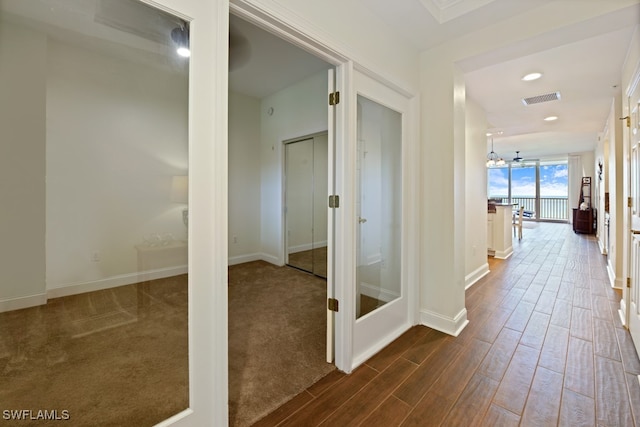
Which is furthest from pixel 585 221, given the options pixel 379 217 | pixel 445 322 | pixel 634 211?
pixel 379 217

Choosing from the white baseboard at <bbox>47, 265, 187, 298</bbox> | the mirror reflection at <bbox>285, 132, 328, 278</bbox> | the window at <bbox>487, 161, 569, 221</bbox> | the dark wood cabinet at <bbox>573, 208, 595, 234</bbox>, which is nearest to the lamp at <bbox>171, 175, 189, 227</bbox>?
the white baseboard at <bbox>47, 265, 187, 298</bbox>

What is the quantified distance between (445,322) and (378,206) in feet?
3.93

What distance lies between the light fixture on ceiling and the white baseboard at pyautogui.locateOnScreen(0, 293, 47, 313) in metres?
1.11

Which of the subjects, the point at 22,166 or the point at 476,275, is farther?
the point at 476,275

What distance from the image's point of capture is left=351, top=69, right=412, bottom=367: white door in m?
2.04

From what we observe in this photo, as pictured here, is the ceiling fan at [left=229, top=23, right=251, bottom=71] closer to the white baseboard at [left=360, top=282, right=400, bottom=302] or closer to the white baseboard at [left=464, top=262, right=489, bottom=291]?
the white baseboard at [left=360, top=282, right=400, bottom=302]

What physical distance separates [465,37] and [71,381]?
3286 millimetres

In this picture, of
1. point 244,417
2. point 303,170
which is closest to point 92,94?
point 244,417

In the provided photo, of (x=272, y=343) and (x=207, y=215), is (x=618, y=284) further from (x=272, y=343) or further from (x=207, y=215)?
(x=207, y=215)

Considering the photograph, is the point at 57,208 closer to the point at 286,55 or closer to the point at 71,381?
the point at 71,381

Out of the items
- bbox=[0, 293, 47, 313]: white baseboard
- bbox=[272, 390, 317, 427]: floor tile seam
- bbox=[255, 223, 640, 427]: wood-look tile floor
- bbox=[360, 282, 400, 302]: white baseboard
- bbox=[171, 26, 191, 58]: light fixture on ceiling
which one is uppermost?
bbox=[171, 26, 191, 58]: light fixture on ceiling

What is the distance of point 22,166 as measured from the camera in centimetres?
95

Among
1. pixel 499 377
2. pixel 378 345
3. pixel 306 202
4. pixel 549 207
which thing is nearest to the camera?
pixel 499 377

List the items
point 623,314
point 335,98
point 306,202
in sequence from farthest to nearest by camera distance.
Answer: point 306,202 < point 623,314 < point 335,98
